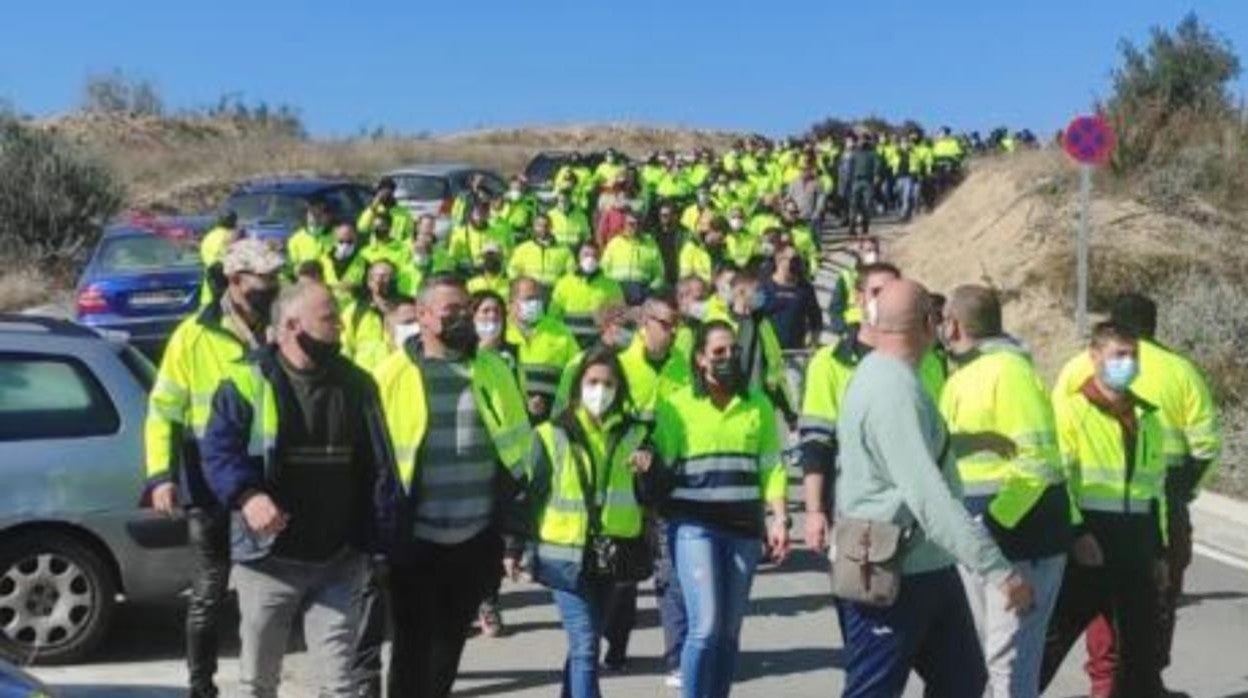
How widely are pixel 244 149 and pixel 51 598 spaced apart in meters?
50.3

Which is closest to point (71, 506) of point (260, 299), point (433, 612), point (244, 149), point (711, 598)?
point (260, 299)

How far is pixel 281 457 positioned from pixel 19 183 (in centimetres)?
2658

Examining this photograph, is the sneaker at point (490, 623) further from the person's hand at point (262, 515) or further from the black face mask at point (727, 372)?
the person's hand at point (262, 515)

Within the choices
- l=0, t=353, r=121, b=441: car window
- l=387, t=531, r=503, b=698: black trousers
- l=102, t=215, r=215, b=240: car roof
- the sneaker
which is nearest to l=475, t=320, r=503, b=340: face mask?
the sneaker

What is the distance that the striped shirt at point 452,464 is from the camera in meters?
6.04

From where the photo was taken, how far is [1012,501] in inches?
241

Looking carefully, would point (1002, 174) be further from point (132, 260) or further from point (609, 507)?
point (609, 507)

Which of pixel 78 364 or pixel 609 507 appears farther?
pixel 78 364

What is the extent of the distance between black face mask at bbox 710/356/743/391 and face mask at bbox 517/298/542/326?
13.6 ft

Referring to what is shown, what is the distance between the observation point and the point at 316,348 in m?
5.64

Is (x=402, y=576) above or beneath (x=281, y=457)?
beneath

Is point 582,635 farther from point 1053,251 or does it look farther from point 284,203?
point 1053,251

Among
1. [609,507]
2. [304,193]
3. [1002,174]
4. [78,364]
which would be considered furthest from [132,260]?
[1002,174]

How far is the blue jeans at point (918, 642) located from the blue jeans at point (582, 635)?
58.7 inches
